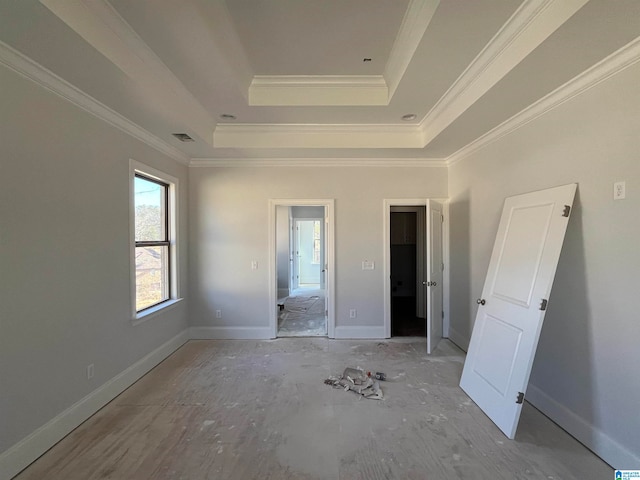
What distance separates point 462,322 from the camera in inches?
154

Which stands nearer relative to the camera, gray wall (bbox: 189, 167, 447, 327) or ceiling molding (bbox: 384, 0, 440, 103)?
ceiling molding (bbox: 384, 0, 440, 103)

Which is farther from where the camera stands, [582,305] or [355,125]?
[355,125]

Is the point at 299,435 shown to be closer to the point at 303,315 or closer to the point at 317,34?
the point at 317,34

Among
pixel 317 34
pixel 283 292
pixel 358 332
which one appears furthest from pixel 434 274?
pixel 283 292

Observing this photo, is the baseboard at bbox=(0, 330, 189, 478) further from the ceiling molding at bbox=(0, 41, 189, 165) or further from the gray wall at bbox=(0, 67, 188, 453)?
the ceiling molding at bbox=(0, 41, 189, 165)

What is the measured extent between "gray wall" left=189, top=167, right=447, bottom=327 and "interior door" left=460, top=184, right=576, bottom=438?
1.66 m

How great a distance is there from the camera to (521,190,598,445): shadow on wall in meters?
2.10

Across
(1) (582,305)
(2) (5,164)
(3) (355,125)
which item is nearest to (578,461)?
(1) (582,305)

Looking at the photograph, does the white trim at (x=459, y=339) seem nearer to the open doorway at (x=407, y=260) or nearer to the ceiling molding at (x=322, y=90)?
the open doorway at (x=407, y=260)

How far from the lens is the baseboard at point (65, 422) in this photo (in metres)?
1.83

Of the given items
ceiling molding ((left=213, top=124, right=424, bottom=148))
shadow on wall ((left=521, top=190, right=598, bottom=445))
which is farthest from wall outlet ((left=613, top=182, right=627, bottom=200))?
ceiling molding ((left=213, top=124, right=424, bottom=148))

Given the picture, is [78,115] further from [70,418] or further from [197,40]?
[70,418]

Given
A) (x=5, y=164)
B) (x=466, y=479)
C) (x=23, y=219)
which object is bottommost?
(x=466, y=479)

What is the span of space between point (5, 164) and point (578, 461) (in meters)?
4.05
